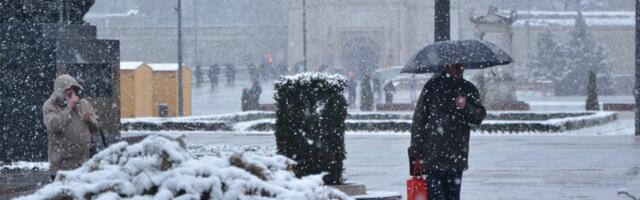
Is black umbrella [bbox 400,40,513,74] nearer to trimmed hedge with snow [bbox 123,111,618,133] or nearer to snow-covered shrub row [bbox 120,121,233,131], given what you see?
trimmed hedge with snow [bbox 123,111,618,133]

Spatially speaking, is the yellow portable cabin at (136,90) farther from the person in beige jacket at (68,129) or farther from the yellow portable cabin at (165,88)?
the person in beige jacket at (68,129)

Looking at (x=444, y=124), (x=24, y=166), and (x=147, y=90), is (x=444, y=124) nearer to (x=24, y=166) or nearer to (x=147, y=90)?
(x=24, y=166)

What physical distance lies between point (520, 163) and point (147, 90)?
59.9 feet

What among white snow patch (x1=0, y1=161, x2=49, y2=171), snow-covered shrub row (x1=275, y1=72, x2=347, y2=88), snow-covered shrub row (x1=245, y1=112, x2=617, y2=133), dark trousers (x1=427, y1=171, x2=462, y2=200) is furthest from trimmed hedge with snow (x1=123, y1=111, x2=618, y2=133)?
dark trousers (x1=427, y1=171, x2=462, y2=200)

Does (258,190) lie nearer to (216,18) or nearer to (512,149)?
(512,149)

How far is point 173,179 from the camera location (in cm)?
452

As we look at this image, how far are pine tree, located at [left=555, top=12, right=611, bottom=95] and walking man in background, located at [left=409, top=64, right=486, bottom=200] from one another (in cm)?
5522

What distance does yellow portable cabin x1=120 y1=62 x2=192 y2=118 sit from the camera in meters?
32.7

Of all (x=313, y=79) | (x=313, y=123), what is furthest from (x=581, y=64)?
(x=313, y=123)

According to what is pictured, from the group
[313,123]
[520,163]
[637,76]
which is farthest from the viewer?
[637,76]

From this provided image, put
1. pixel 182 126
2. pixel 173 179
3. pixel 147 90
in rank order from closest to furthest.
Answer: pixel 173 179
pixel 182 126
pixel 147 90

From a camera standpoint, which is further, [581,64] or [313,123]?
[581,64]

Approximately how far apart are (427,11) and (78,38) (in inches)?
2833

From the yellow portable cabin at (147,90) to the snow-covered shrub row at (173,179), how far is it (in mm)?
27437
